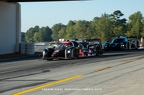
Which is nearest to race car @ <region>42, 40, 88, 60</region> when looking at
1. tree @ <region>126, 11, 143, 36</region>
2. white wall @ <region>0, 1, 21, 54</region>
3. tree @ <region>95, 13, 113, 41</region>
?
white wall @ <region>0, 1, 21, 54</region>

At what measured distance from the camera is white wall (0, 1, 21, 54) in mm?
34094

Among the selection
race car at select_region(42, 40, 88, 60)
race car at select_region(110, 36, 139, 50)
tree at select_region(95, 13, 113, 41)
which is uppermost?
tree at select_region(95, 13, 113, 41)

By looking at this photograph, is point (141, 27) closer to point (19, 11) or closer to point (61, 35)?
point (61, 35)

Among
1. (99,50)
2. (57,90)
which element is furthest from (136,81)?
(99,50)

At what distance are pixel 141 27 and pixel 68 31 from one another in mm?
46017

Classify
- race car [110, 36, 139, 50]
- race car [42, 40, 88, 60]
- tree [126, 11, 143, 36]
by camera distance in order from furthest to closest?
tree [126, 11, 143, 36] < race car [110, 36, 139, 50] < race car [42, 40, 88, 60]

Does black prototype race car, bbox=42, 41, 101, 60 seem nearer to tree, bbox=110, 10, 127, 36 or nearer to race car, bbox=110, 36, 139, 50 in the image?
race car, bbox=110, 36, 139, 50

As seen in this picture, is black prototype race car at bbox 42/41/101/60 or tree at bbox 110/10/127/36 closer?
black prototype race car at bbox 42/41/101/60

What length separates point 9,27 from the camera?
1400 inches

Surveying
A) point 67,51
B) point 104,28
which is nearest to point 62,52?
point 67,51

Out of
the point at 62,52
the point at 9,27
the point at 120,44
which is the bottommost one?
the point at 62,52

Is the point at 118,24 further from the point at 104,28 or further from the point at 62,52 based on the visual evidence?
the point at 62,52

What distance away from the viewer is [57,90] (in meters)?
9.73

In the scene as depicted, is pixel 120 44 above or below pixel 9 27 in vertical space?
below
